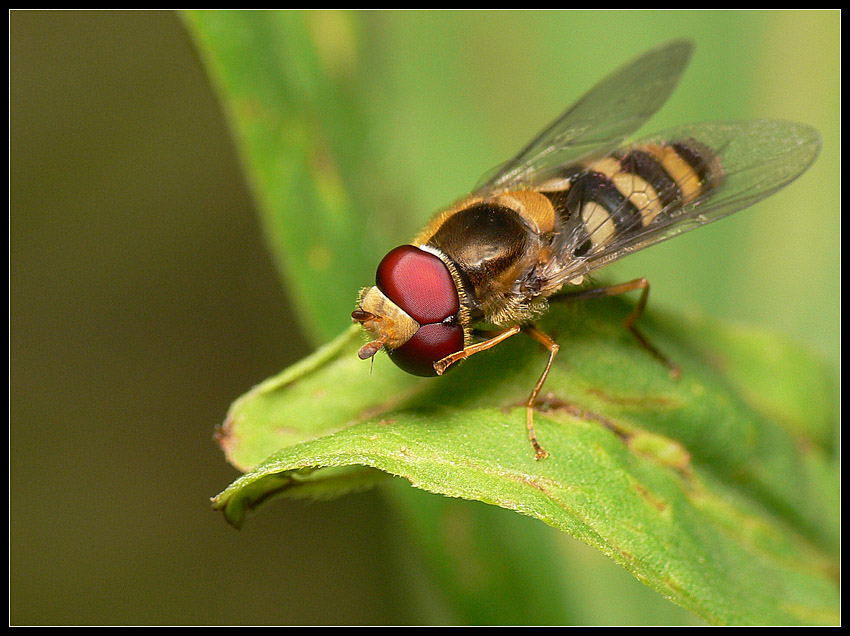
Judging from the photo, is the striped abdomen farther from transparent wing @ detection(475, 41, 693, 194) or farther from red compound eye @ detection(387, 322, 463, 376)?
red compound eye @ detection(387, 322, 463, 376)

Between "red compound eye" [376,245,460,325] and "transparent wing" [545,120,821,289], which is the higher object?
"red compound eye" [376,245,460,325]

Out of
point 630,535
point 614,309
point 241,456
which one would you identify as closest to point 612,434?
point 630,535

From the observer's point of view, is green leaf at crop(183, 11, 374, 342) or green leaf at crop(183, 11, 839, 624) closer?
green leaf at crop(183, 11, 839, 624)

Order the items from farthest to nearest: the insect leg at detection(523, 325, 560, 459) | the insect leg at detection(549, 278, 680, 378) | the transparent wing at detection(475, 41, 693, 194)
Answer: the transparent wing at detection(475, 41, 693, 194) < the insect leg at detection(549, 278, 680, 378) < the insect leg at detection(523, 325, 560, 459)

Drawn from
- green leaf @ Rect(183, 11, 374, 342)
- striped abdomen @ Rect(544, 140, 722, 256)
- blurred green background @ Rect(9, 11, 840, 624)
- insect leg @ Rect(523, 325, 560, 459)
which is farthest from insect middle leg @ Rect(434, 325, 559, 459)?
blurred green background @ Rect(9, 11, 840, 624)

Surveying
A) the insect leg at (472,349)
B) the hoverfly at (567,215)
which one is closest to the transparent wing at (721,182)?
the hoverfly at (567,215)

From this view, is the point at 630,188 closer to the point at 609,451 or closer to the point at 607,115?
the point at 607,115
